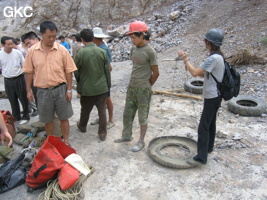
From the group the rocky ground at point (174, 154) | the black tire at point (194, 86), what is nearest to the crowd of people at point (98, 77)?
the rocky ground at point (174, 154)

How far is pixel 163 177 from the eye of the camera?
10.7ft

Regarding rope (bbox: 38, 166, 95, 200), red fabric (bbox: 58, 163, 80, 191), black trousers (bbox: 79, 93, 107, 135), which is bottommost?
rope (bbox: 38, 166, 95, 200)

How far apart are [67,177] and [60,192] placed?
0.21 m

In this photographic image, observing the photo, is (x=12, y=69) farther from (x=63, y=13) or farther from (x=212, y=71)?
(x=63, y=13)

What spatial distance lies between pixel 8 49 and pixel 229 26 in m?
11.7

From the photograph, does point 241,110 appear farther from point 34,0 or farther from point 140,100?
point 34,0

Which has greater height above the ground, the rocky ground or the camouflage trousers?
the camouflage trousers

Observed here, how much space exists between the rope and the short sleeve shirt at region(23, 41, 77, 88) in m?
1.47

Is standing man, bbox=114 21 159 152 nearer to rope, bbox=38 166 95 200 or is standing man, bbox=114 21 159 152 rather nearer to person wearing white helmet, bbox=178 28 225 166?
person wearing white helmet, bbox=178 28 225 166

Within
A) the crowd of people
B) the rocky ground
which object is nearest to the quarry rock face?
the rocky ground

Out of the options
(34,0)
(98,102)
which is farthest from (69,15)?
(98,102)

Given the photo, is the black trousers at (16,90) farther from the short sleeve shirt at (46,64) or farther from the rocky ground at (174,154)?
the short sleeve shirt at (46,64)

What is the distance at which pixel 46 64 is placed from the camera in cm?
345

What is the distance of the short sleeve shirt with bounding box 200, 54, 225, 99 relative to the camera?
2.91 m
